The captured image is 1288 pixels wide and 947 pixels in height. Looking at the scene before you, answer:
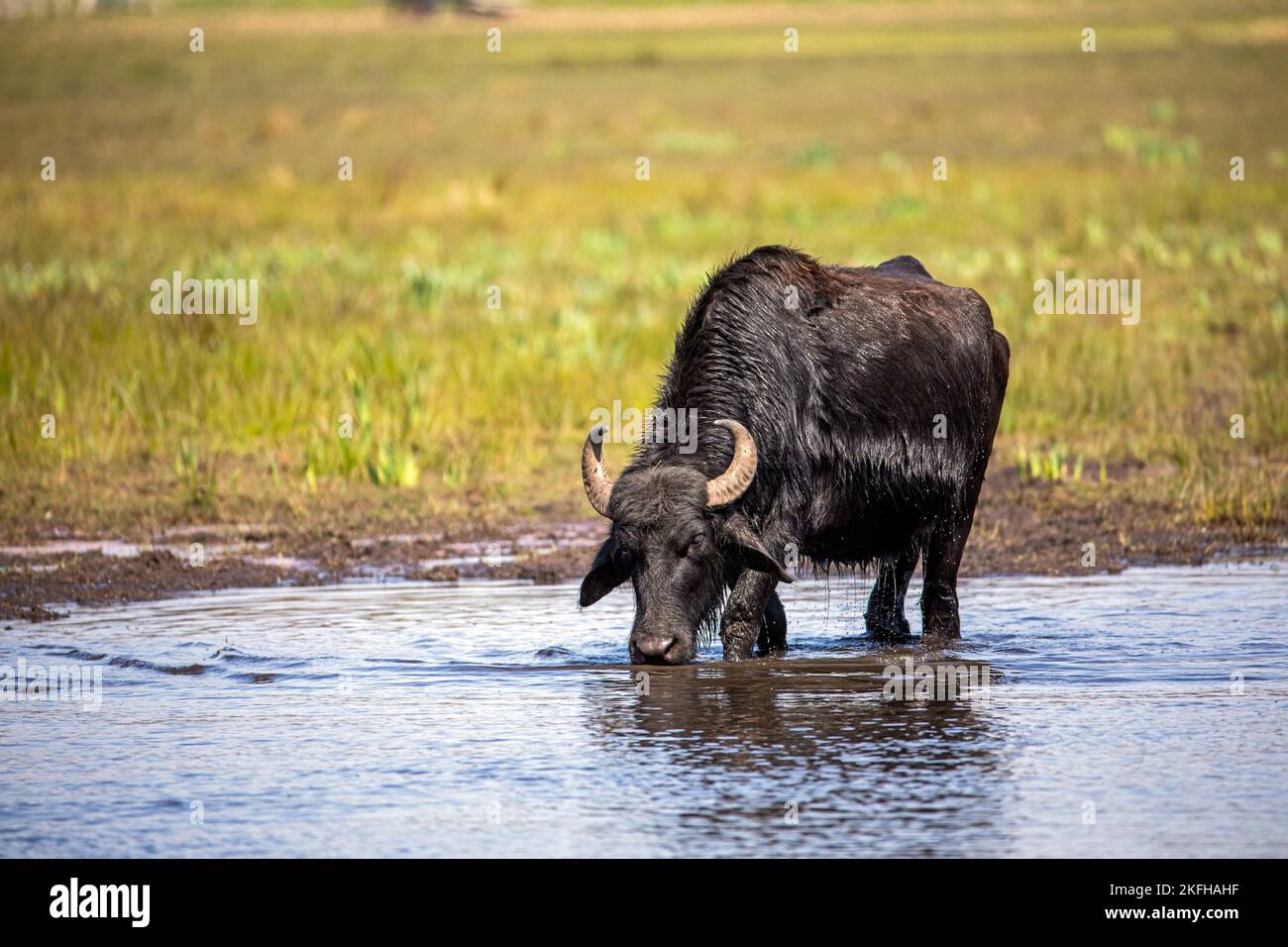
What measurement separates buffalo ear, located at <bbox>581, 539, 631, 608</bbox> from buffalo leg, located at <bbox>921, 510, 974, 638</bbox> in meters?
1.71

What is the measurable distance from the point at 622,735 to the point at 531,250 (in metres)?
16.4

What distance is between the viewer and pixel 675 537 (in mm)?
7996

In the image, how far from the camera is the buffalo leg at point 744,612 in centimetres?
830

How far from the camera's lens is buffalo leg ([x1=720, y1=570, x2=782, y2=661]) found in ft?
27.2

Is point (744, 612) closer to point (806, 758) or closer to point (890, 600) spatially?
point (890, 600)

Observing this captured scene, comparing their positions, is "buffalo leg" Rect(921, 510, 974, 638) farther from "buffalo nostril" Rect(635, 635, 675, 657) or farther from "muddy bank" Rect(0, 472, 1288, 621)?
"buffalo nostril" Rect(635, 635, 675, 657)

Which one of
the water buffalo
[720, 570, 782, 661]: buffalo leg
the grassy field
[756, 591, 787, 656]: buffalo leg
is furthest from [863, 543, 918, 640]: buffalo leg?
the grassy field

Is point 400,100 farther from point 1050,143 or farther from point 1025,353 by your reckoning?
point 1025,353

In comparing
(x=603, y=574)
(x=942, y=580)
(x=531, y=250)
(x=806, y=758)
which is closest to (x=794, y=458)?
(x=603, y=574)

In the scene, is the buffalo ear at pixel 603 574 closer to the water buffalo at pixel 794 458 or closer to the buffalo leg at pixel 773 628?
the water buffalo at pixel 794 458

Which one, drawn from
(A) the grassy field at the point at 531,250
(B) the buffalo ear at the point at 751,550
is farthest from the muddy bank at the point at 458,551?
(B) the buffalo ear at the point at 751,550

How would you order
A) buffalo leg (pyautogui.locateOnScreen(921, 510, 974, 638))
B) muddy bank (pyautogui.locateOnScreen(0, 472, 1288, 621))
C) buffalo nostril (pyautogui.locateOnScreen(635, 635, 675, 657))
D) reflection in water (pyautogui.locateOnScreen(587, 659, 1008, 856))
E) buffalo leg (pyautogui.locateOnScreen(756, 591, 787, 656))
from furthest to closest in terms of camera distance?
muddy bank (pyautogui.locateOnScreen(0, 472, 1288, 621)), buffalo leg (pyautogui.locateOnScreen(921, 510, 974, 638)), buffalo leg (pyautogui.locateOnScreen(756, 591, 787, 656)), buffalo nostril (pyautogui.locateOnScreen(635, 635, 675, 657)), reflection in water (pyautogui.locateOnScreen(587, 659, 1008, 856))

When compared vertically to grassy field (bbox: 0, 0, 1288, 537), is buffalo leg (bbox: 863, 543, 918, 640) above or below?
below
